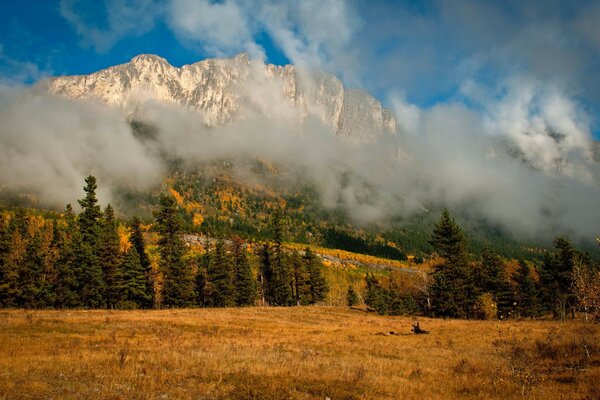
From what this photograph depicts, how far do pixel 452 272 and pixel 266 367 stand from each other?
1966 inches

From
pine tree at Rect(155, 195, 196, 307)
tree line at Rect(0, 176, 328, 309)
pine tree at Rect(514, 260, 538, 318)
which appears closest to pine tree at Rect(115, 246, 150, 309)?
tree line at Rect(0, 176, 328, 309)

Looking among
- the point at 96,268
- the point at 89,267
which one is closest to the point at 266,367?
the point at 96,268

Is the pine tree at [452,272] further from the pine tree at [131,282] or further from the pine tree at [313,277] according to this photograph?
the pine tree at [131,282]

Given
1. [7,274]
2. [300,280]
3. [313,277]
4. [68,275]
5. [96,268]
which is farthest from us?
[313,277]

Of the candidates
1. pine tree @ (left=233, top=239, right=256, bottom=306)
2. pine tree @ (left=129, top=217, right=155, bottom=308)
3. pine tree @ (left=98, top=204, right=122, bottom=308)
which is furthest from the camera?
pine tree @ (left=233, top=239, right=256, bottom=306)

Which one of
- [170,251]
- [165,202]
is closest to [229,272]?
[170,251]

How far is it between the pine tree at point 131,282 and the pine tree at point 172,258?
12.0 ft

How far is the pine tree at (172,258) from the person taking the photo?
6141 cm

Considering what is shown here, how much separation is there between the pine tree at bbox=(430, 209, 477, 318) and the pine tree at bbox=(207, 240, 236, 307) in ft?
127

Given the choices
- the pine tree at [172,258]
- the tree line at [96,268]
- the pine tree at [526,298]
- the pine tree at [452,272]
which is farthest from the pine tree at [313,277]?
the pine tree at [526,298]

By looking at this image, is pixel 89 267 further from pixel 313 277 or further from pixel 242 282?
pixel 313 277

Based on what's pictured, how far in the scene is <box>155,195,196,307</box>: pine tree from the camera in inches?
2418

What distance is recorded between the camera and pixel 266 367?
16.1 m

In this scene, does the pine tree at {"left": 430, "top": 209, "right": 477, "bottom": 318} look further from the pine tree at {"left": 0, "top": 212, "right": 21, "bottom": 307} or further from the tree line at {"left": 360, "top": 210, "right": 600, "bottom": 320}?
the pine tree at {"left": 0, "top": 212, "right": 21, "bottom": 307}
